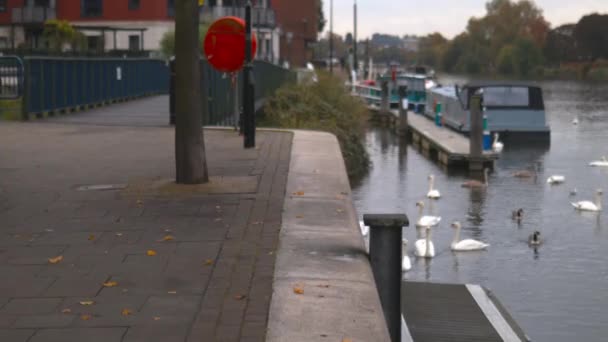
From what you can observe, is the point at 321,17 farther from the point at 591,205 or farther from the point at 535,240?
the point at 535,240

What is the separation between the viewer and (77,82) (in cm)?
2608

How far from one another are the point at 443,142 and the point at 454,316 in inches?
869

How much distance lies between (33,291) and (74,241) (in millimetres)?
1650

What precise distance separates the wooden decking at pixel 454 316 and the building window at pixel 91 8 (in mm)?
57449

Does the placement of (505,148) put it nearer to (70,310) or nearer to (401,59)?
(70,310)

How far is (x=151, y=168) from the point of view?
12.9 meters

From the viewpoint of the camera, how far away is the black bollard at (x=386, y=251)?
767 cm

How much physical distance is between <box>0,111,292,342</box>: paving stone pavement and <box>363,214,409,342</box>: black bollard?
2.33 feet

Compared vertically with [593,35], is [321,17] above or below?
above

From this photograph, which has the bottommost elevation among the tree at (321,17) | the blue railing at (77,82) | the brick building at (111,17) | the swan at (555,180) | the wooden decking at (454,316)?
the swan at (555,180)

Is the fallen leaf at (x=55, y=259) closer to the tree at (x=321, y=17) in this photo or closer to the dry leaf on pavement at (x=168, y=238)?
the dry leaf on pavement at (x=168, y=238)

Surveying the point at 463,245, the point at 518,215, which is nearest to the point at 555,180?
the point at 518,215

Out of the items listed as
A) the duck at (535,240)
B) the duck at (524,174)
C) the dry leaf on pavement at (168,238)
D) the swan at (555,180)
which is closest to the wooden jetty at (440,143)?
the duck at (524,174)

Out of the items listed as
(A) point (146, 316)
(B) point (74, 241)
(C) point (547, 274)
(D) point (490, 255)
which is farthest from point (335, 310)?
(D) point (490, 255)
